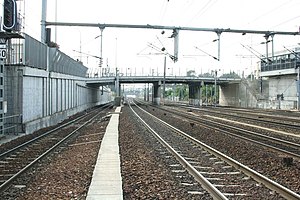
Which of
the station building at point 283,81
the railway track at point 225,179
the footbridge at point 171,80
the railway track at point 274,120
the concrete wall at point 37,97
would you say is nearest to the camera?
the railway track at point 225,179

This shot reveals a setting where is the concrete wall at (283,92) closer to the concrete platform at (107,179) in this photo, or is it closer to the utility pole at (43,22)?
the utility pole at (43,22)

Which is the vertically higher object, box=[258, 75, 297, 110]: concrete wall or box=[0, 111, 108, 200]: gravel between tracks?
box=[258, 75, 297, 110]: concrete wall

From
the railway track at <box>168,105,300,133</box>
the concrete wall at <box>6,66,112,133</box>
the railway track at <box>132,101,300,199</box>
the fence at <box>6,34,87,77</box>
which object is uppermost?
the fence at <box>6,34,87,77</box>

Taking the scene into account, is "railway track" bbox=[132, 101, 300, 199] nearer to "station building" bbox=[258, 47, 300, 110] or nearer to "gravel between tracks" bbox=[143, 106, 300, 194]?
"gravel between tracks" bbox=[143, 106, 300, 194]

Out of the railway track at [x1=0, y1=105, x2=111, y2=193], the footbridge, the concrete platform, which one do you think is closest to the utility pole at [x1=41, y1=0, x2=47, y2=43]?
the railway track at [x1=0, y1=105, x2=111, y2=193]

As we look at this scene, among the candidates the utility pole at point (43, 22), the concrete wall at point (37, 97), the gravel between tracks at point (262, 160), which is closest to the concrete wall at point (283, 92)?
the concrete wall at point (37, 97)

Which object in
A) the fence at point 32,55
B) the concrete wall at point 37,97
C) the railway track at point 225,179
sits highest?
the fence at point 32,55

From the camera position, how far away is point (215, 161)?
1365 cm

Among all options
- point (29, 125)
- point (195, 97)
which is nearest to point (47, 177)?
point (29, 125)

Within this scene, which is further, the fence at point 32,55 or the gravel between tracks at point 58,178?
the fence at point 32,55

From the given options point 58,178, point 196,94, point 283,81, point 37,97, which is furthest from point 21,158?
point 196,94

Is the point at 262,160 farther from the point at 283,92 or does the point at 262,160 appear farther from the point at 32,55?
the point at 283,92

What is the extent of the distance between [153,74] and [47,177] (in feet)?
272

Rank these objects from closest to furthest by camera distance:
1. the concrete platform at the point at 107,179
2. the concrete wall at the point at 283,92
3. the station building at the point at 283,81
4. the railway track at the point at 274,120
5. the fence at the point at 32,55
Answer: the concrete platform at the point at 107,179, the fence at the point at 32,55, the railway track at the point at 274,120, the station building at the point at 283,81, the concrete wall at the point at 283,92
